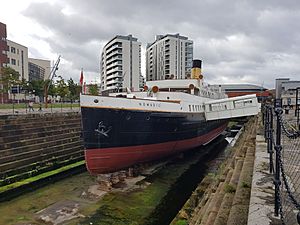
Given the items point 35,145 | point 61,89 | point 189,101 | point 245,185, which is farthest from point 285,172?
point 61,89

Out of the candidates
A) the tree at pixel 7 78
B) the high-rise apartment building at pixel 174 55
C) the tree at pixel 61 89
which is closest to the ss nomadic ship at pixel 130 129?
the tree at pixel 7 78

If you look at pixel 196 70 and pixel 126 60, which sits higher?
pixel 126 60

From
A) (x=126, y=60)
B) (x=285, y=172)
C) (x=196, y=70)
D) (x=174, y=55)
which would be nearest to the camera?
(x=285, y=172)

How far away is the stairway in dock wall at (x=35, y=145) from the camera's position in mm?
13509

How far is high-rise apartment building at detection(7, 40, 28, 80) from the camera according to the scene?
6386 cm

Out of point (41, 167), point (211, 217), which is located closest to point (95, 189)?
point (41, 167)

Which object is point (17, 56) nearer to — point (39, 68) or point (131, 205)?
point (39, 68)

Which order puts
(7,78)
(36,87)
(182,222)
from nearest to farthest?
(182,222)
(7,78)
(36,87)

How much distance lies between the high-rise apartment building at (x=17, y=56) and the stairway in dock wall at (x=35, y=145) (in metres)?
51.3

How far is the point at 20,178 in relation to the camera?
13000mm

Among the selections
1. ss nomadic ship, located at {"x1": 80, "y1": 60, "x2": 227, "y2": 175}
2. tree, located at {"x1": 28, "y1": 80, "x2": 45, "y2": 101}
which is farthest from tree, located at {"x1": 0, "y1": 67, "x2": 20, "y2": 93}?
ss nomadic ship, located at {"x1": 80, "y1": 60, "x2": 227, "y2": 175}

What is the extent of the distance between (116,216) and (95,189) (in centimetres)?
322

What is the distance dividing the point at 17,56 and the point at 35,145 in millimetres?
60426

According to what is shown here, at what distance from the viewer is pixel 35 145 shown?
51.7 feet
